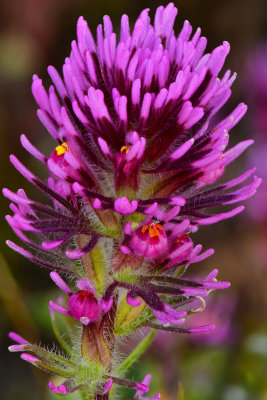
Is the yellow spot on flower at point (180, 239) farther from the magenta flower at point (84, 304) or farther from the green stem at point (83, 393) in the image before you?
the green stem at point (83, 393)

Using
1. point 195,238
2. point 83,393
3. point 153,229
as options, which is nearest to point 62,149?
point 153,229

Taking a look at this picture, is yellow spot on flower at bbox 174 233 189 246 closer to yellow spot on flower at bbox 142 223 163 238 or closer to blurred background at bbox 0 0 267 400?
yellow spot on flower at bbox 142 223 163 238

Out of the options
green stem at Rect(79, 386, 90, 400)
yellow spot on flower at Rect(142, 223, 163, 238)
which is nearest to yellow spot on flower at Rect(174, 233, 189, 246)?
yellow spot on flower at Rect(142, 223, 163, 238)

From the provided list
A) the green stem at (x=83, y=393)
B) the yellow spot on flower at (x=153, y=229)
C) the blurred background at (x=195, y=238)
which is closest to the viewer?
the yellow spot on flower at (x=153, y=229)

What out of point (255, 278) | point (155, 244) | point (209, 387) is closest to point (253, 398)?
point (209, 387)

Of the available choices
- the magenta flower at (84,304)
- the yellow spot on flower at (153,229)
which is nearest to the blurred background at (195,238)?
the magenta flower at (84,304)

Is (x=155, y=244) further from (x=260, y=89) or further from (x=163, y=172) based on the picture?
(x=260, y=89)
